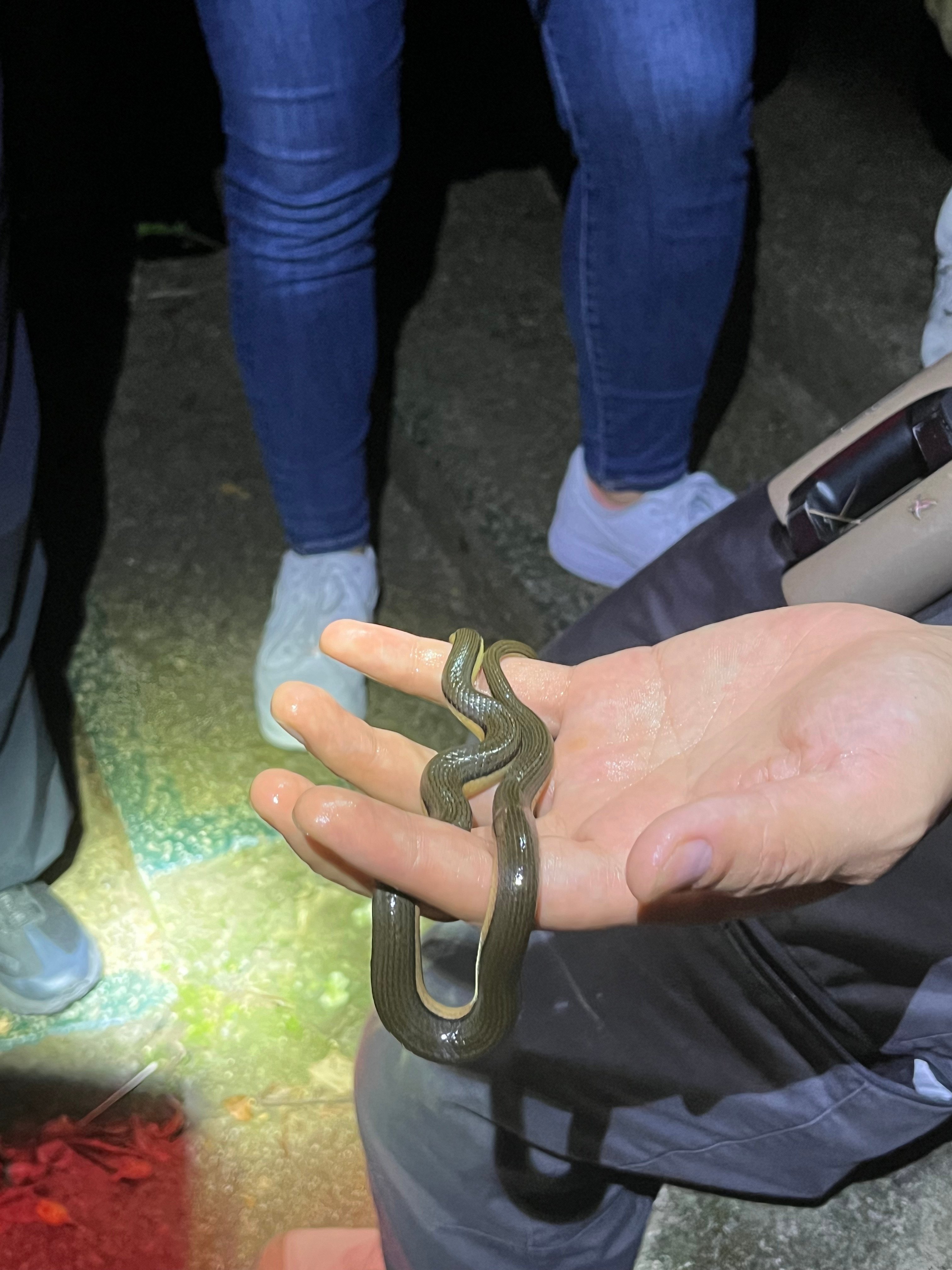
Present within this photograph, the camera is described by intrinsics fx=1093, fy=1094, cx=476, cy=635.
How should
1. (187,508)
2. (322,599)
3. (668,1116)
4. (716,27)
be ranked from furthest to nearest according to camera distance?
1. (187,508)
2. (322,599)
3. (716,27)
4. (668,1116)

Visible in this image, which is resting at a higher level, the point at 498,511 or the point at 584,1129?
the point at 584,1129

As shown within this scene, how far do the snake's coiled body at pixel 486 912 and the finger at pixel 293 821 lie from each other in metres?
0.04

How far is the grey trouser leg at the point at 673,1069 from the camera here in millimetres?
1109

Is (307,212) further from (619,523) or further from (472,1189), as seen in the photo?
(472,1189)

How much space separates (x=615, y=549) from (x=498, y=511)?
338 millimetres

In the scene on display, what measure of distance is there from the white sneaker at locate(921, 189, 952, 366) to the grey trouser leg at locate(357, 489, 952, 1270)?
0.49 m

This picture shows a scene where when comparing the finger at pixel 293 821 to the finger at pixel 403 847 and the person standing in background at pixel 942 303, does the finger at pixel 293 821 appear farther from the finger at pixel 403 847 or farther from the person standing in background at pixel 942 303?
the person standing in background at pixel 942 303

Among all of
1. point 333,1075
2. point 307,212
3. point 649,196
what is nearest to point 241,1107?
point 333,1075

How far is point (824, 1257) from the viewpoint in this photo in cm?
129

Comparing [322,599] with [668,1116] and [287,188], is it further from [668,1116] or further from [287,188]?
[668,1116]

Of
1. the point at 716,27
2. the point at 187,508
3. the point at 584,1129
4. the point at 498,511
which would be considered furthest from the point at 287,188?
the point at 584,1129

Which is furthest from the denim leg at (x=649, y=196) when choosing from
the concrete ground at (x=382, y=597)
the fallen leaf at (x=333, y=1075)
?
the fallen leaf at (x=333, y=1075)

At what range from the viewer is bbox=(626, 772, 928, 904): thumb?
30.4 inches

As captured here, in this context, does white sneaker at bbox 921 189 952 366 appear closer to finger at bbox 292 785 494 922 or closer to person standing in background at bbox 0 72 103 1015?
finger at bbox 292 785 494 922
